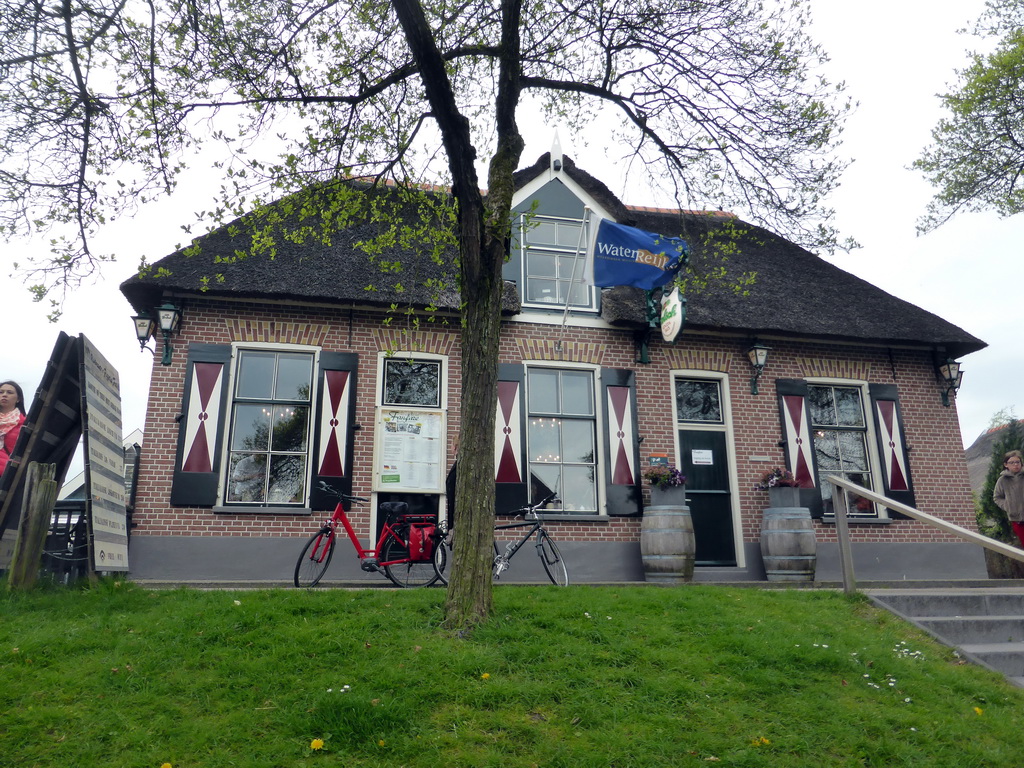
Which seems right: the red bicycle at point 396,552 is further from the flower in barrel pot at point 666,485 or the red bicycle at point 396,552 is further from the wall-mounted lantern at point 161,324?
the flower in barrel pot at point 666,485

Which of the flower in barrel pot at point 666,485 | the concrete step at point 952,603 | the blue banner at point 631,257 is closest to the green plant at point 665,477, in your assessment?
the flower in barrel pot at point 666,485

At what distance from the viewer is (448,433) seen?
9148mm

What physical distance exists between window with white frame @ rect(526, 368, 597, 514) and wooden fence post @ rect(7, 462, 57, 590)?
528 centimetres

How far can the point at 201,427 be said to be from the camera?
28.4ft

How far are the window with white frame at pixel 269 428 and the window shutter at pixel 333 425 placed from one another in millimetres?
156

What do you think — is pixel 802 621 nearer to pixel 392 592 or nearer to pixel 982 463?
pixel 392 592

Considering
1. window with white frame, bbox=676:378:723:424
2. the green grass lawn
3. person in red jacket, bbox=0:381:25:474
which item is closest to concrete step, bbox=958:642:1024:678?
the green grass lawn

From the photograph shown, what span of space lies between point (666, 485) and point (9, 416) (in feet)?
22.3

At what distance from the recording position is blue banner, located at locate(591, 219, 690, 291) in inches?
370

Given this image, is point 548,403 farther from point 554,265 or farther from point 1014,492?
point 1014,492

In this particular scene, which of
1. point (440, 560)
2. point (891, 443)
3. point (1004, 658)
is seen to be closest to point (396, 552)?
point (440, 560)

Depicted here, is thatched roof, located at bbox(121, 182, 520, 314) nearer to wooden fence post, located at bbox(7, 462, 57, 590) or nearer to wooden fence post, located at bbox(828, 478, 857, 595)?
wooden fence post, located at bbox(7, 462, 57, 590)

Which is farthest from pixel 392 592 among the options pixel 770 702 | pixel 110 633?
pixel 770 702

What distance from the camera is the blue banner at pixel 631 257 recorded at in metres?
9.41
